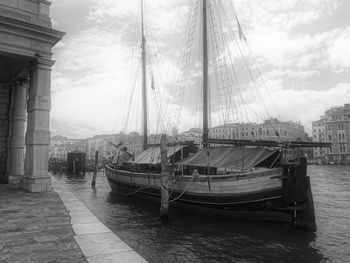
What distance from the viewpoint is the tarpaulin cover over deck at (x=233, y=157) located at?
1648 cm

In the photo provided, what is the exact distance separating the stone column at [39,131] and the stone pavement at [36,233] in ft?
9.24

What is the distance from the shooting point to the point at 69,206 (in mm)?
11242

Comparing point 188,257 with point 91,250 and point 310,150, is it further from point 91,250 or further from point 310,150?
point 310,150

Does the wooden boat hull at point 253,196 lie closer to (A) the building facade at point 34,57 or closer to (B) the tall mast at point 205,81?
(B) the tall mast at point 205,81

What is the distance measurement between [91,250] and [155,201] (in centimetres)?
1641

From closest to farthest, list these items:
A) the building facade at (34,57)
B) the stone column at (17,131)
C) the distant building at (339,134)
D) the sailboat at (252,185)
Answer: the building facade at (34,57), the sailboat at (252,185), the stone column at (17,131), the distant building at (339,134)

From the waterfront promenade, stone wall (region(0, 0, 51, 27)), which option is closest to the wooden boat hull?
the waterfront promenade

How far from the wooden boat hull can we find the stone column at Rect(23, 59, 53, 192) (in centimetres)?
684

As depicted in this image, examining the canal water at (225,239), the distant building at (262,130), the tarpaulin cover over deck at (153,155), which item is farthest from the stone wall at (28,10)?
the distant building at (262,130)

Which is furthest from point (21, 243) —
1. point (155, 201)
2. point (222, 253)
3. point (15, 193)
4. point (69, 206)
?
point (155, 201)

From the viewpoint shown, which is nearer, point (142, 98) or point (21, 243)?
point (21, 243)

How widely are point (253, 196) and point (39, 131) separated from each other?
1127 cm

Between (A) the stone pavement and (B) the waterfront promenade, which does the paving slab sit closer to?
(B) the waterfront promenade

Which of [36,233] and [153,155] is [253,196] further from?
[36,233]
